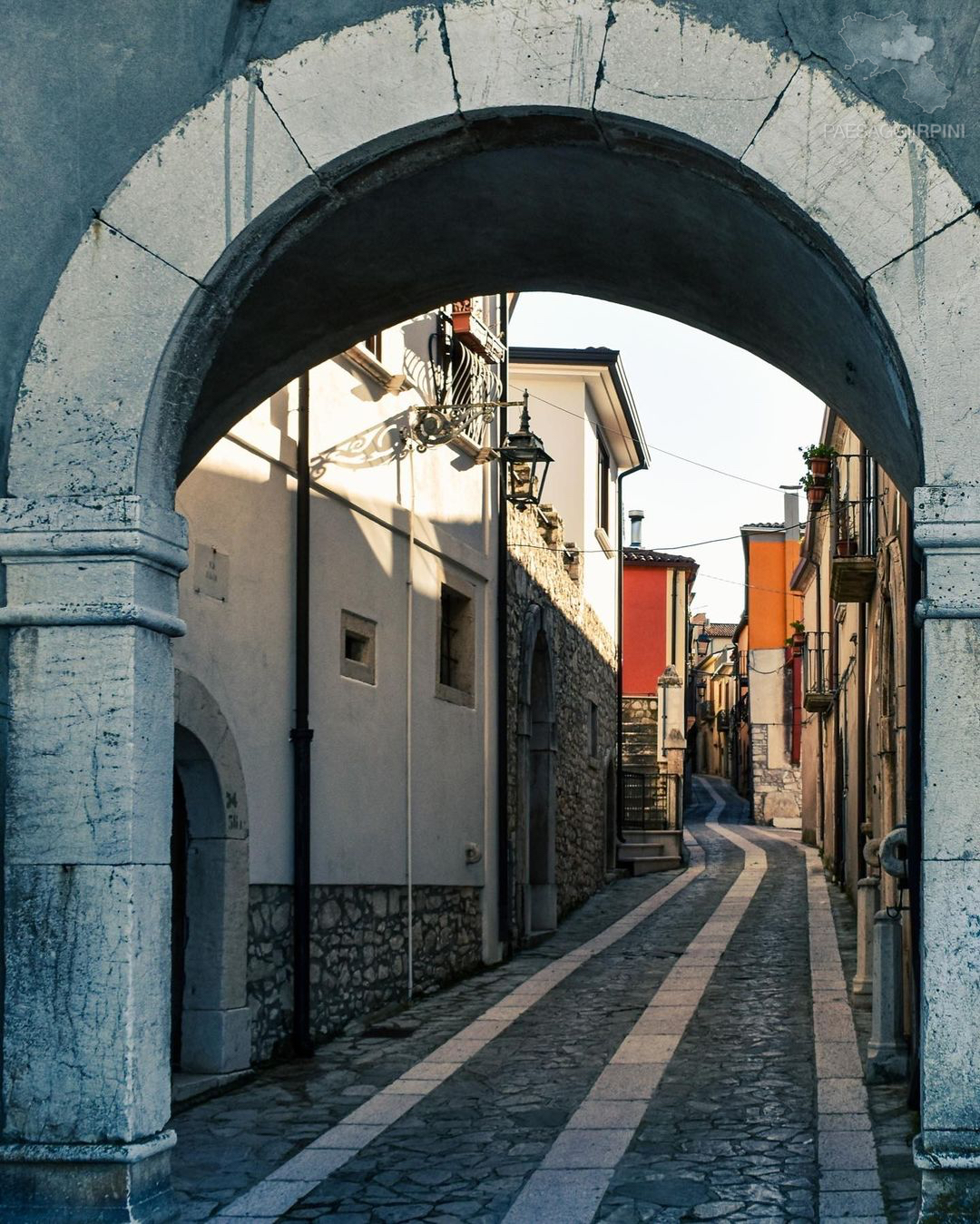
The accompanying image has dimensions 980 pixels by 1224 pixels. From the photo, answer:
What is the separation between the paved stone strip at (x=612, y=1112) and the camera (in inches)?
224

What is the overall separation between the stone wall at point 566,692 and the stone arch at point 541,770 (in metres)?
0.33

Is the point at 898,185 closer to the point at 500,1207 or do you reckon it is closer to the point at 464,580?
the point at 500,1207

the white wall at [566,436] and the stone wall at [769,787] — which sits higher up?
the white wall at [566,436]

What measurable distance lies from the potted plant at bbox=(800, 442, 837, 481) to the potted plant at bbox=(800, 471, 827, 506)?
49mm

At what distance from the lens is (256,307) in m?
6.00

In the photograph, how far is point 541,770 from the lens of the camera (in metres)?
17.0

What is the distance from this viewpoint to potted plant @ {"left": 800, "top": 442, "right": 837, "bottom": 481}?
58.9 ft

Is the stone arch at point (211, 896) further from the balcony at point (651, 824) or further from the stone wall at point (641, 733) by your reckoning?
the stone wall at point (641, 733)

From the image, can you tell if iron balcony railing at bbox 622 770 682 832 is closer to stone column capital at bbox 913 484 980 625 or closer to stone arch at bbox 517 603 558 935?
stone arch at bbox 517 603 558 935

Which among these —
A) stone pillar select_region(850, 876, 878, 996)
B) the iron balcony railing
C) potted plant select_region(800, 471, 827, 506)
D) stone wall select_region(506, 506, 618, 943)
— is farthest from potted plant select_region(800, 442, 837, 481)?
the iron balcony railing

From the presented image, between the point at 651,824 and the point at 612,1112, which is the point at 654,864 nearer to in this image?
the point at 651,824

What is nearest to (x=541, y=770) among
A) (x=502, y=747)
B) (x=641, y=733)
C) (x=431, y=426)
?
(x=502, y=747)

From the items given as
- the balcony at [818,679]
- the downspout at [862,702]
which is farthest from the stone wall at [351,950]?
the balcony at [818,679]

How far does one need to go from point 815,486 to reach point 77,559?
1457 cm
